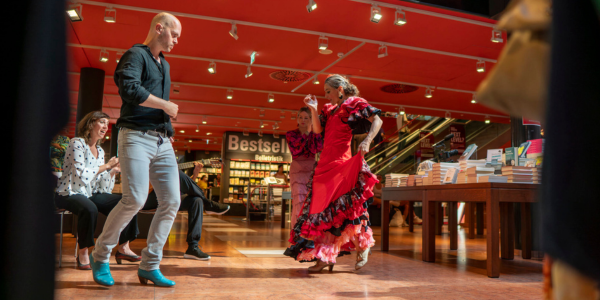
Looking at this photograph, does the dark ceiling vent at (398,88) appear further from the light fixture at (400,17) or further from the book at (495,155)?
the book at (495,155)

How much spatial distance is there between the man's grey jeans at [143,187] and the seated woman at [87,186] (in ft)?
2.56

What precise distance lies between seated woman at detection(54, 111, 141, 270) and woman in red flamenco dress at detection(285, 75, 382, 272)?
57.9 inches

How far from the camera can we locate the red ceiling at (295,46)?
20.9ft

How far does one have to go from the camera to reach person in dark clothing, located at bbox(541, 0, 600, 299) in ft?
1.77

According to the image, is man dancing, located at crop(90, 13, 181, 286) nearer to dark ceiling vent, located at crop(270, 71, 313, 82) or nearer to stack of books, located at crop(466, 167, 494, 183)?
stack of books, located at crop(466, 167, 494, 183)

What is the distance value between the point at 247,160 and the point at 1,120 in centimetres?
1775

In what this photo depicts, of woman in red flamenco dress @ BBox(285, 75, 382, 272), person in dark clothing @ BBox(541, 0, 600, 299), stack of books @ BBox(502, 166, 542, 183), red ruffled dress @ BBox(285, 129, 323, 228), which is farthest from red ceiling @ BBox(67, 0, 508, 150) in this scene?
person in dark clothing @ BBox(541, 0, 600, 299)

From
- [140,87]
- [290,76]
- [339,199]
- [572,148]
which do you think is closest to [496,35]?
[290,76]

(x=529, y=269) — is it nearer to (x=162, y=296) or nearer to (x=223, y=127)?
(x=162, y=296)

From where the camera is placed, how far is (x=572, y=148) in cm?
55

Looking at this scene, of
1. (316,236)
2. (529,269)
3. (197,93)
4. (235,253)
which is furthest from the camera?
(197,93)

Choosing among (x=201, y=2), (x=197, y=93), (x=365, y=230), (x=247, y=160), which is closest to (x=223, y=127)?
(x=247, y=160)

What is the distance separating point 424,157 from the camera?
13578 millimetres

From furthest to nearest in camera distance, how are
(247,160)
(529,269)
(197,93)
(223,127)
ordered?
(247,160), (223,127), (197,93), (529,269)
